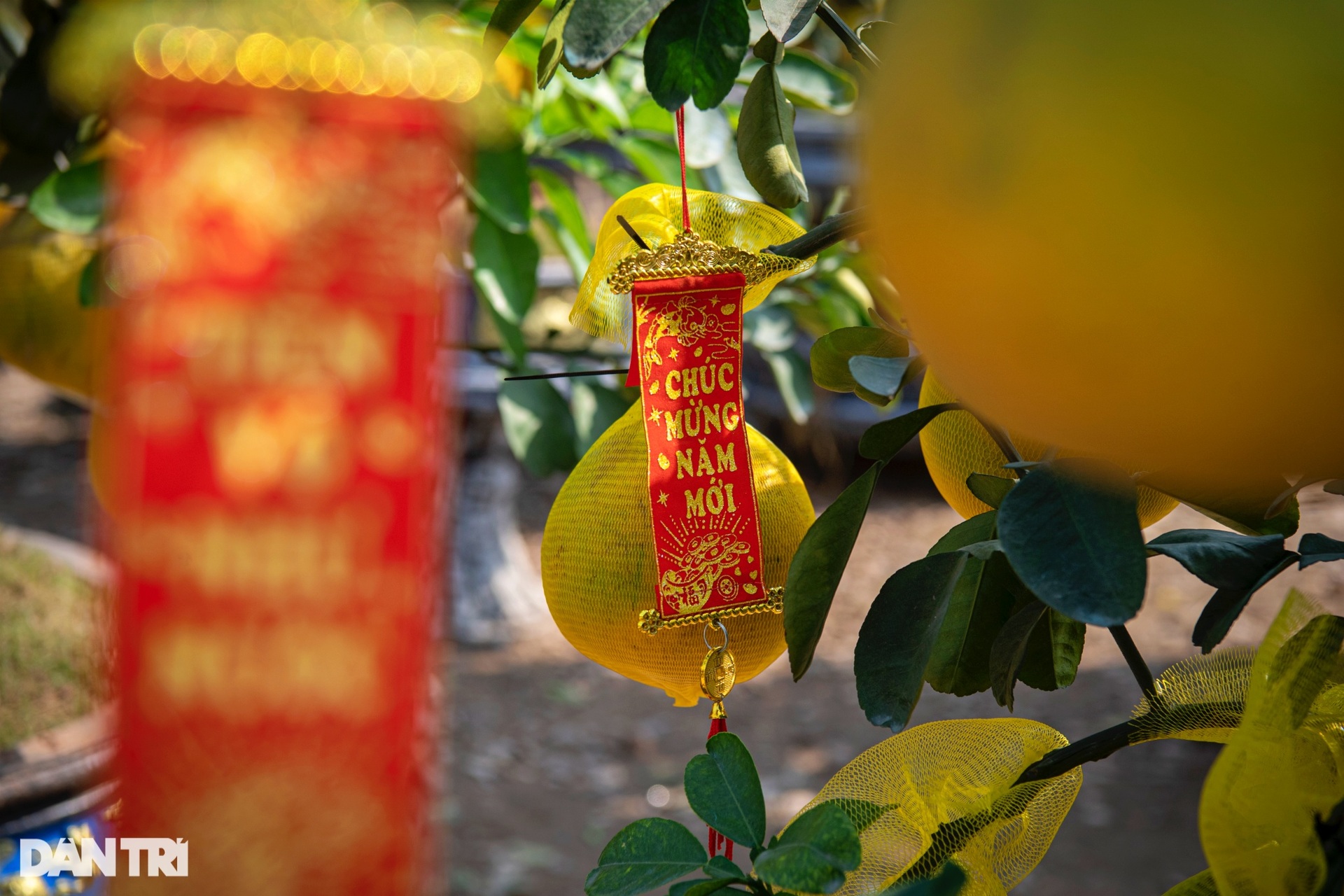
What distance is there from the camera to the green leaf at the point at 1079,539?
0.87ft

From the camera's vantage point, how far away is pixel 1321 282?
0.50 feet

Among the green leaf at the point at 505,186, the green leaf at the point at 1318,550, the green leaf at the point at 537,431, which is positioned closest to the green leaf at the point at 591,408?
the green leaf at the point at 537,431

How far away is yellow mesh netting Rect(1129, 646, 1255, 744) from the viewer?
15.8 inches

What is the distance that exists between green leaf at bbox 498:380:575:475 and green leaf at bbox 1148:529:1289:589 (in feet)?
2.06

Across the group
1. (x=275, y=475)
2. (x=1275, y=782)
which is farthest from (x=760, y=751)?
(x=1275, y=782)

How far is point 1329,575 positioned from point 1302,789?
2.93 metres

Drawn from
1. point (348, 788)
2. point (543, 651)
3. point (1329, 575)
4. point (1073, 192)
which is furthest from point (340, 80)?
point (1329, 575)

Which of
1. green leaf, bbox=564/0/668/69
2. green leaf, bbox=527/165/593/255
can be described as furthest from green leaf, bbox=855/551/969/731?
green leaf, bbox=527/165/593/255

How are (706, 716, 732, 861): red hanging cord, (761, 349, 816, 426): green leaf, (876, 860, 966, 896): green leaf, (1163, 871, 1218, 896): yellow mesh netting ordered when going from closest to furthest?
(876, 860, 966, 896): green leaf < (1163, 871, 1218, 896): yellow mesh netting < (706, 716, 732, 861): red hanging cord < (761, 349, 816, 426): green leaf

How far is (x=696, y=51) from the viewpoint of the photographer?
38 centimetres

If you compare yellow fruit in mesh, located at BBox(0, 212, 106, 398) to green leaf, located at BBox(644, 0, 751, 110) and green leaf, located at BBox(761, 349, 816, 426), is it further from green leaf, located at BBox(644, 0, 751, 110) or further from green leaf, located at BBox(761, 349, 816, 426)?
green leaf, located at BBox(644, 0, 751, 110)

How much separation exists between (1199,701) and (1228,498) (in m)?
0.08

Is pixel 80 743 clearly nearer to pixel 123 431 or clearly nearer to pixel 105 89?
pixel 105 89

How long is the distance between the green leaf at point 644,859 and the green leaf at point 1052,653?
0.18 metres
